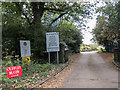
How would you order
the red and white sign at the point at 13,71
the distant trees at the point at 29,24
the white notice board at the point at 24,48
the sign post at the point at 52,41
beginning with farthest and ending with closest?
the sign post at the point at 52,41 < the distant trees at the point at 29,24 < the white notice board at the point at 24,48 < the red and white sign at the point at 13,71

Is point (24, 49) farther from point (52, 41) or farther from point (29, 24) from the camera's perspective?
point (29, 24)

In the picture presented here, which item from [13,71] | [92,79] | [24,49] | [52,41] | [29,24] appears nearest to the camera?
[13,71]

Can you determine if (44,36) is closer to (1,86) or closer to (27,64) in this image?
(27,64)

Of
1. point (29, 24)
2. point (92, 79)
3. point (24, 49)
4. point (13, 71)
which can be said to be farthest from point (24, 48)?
point (92, 79)

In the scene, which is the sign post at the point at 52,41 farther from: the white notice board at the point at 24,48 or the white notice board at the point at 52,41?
the white notice board at the point at 24,48

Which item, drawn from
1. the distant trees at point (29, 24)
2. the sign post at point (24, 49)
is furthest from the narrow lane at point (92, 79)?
the distant trees at point (29, 24)

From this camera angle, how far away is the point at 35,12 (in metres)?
12.4

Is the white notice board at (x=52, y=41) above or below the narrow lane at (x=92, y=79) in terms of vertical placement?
above

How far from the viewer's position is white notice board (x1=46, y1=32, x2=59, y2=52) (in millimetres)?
10633

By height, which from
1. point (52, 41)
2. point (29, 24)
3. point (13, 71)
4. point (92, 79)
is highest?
point (29, 24)

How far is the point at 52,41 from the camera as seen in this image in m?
10.9

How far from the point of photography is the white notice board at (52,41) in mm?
10633

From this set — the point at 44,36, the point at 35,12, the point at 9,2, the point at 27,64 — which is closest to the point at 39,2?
the point at 35,12

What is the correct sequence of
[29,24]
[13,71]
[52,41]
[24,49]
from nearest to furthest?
[13,71] → [24,49] → [52,41] → [29,24]
